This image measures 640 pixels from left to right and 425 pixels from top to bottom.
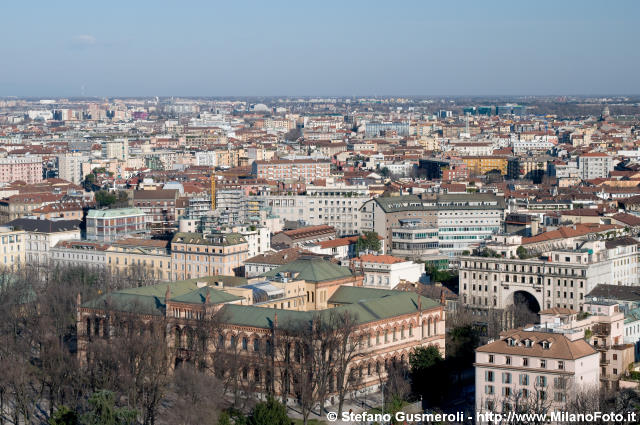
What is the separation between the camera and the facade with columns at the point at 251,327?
3719cm

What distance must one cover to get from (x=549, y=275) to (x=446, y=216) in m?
16.8

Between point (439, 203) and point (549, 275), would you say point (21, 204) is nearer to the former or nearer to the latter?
point (439, 203)

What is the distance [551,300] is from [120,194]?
3791 centimetres

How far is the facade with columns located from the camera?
122 feet

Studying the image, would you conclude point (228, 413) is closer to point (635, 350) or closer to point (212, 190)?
point (635, 350)

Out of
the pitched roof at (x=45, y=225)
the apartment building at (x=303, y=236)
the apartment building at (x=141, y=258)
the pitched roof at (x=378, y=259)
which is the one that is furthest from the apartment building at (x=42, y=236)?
the pitched roof at (x=378, y=259)

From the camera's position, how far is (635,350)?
3906cm

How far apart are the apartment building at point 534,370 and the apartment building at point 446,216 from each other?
92.0 feet

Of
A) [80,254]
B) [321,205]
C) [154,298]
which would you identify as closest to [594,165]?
[321,205]

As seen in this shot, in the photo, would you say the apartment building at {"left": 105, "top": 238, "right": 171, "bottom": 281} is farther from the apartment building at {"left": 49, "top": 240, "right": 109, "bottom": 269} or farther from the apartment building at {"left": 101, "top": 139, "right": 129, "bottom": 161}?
the apartment building at {"left": 101, "top": 139, "right": 129, "bottom": 161}

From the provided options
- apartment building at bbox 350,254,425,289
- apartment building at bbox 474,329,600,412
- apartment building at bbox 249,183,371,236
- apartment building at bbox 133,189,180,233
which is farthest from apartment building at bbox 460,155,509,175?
apartment building at bbox 474,329,600,412

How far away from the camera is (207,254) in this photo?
5353 centimetres

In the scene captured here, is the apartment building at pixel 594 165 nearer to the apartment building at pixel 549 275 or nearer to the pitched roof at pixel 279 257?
the apartment building at pixel 549 275

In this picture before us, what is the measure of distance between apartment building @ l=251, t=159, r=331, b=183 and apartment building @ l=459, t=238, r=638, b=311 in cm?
4544
